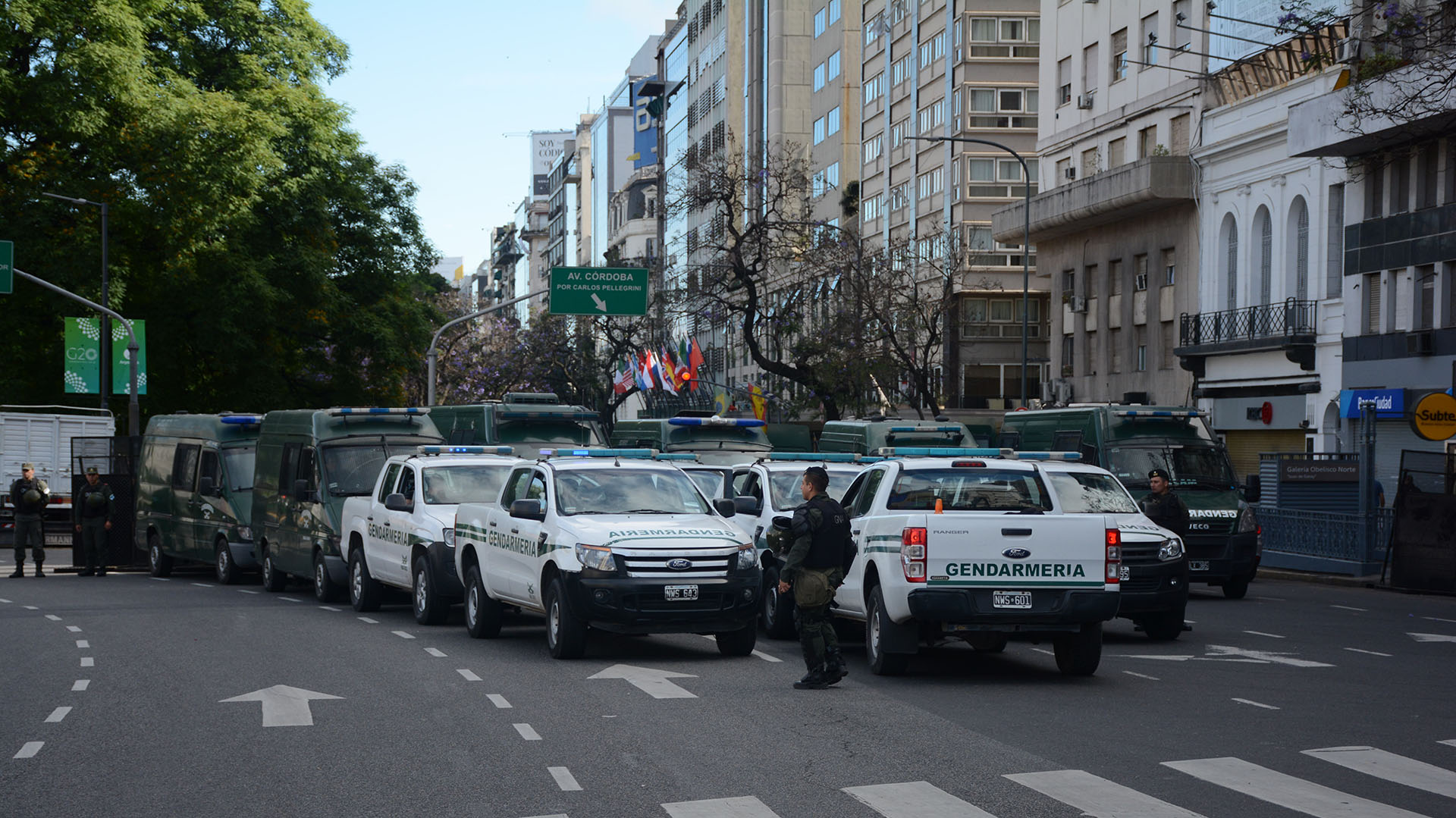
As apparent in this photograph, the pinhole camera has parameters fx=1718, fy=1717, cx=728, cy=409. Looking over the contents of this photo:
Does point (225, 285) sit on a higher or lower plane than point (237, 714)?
higher

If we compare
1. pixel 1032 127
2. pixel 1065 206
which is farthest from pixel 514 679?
pixel 1032 127

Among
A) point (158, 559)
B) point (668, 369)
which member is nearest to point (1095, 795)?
point (158, 559)

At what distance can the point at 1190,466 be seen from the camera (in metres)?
24.5

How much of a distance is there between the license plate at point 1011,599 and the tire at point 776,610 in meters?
4.07

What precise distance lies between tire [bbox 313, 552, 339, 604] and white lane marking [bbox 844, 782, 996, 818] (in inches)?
577

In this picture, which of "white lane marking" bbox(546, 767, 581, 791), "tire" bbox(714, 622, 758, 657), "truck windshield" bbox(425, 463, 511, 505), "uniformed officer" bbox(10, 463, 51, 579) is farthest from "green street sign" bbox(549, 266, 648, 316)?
"white lane marking" bbox(546, 767, 581, 791)

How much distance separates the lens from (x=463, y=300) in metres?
104

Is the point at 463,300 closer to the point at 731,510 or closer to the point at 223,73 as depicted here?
the point at 223,73

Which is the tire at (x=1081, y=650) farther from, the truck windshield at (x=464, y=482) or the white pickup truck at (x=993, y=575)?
the truck windshield at (x=464, y=482)

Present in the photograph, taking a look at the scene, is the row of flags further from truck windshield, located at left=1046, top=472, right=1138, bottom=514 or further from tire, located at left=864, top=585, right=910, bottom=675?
tire, located at left=864, top=585, right=910, bottom=675

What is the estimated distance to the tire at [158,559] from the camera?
29.6 meters

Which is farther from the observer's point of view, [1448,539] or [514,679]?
[1448,539]

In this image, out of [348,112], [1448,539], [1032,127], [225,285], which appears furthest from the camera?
[1032,127]

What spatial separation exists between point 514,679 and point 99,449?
868 inches
